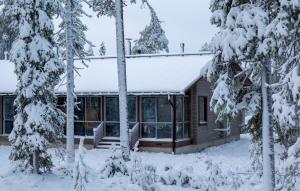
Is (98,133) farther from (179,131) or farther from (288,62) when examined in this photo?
(288,62)

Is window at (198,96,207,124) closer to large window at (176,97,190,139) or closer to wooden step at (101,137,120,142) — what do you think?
large window at (176,97,190,139)

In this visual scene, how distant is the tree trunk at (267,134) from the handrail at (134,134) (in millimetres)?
13731

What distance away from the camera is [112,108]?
27234 millimetres

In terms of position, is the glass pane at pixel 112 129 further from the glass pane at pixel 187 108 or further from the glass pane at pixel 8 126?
the glass pane at pixel 8 126

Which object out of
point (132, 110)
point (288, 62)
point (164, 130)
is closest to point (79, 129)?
point (132, 110)

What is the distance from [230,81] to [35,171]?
701 cm

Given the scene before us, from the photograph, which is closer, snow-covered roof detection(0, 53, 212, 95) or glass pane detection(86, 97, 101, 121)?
snow-covered roof detection(0, 53, 212, 95)

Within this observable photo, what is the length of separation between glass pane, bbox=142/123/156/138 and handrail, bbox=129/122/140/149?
0.37 m

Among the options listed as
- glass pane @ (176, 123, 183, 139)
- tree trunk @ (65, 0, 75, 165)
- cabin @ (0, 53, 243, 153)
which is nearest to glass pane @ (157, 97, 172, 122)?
cabin @ (0, 53, 243, 153)

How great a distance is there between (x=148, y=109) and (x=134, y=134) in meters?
1.63

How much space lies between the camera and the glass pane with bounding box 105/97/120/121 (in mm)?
27078

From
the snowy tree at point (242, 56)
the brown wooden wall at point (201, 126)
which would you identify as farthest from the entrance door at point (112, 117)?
the snowy tree at point (242, 56)

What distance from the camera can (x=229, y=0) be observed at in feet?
39.4

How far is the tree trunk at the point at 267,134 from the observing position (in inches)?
467
